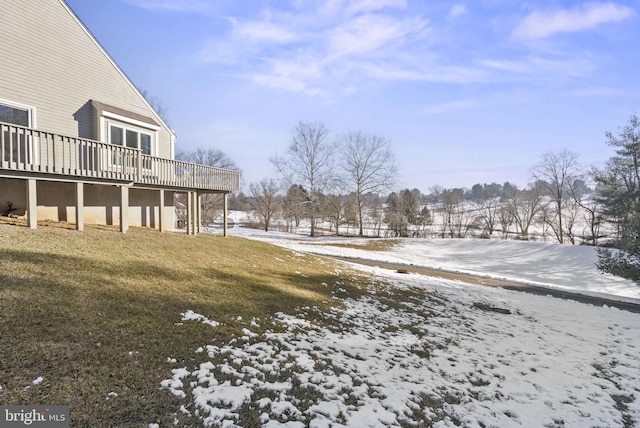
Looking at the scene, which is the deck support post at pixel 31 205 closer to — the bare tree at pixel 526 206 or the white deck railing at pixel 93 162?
the white deck railing at pixel 93 162

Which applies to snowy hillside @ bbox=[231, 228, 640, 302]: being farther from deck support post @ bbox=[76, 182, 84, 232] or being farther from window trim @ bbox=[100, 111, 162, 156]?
deck support post @ bbox=[76, 182, 84, 232]

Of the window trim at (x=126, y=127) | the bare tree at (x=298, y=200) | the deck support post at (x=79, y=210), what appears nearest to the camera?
the deck support post at (x=79, y=210)

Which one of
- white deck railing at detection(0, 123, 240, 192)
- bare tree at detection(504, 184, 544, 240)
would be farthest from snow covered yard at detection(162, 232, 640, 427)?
bare tree at detection(504, 184, 544, 240)

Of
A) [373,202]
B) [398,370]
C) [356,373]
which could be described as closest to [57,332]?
[356,373]

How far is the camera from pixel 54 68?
9.88 meters

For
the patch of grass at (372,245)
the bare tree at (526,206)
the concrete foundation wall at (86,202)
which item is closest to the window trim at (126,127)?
the concrete foundation wall at (86,202)

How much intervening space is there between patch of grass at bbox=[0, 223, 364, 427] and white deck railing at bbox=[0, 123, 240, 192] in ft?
5.43

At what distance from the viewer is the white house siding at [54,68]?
29.1 feet

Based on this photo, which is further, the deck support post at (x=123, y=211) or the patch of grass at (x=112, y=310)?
the deck support post at (x=123, y=211)

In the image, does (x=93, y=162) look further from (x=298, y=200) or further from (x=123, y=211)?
(x=298, y=200)

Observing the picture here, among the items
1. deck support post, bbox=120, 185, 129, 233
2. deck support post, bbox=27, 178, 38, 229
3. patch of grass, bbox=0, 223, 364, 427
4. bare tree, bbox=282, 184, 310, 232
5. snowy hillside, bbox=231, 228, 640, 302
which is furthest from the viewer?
bare tree, bbox=282, 184, 310, 232

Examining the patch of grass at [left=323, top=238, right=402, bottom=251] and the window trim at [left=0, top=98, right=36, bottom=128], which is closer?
the window trim at [left=0, top=98, right=36, bottom=128]

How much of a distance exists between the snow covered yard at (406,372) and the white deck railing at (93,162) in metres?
6.25

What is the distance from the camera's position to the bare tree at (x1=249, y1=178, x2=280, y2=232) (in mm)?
42156
